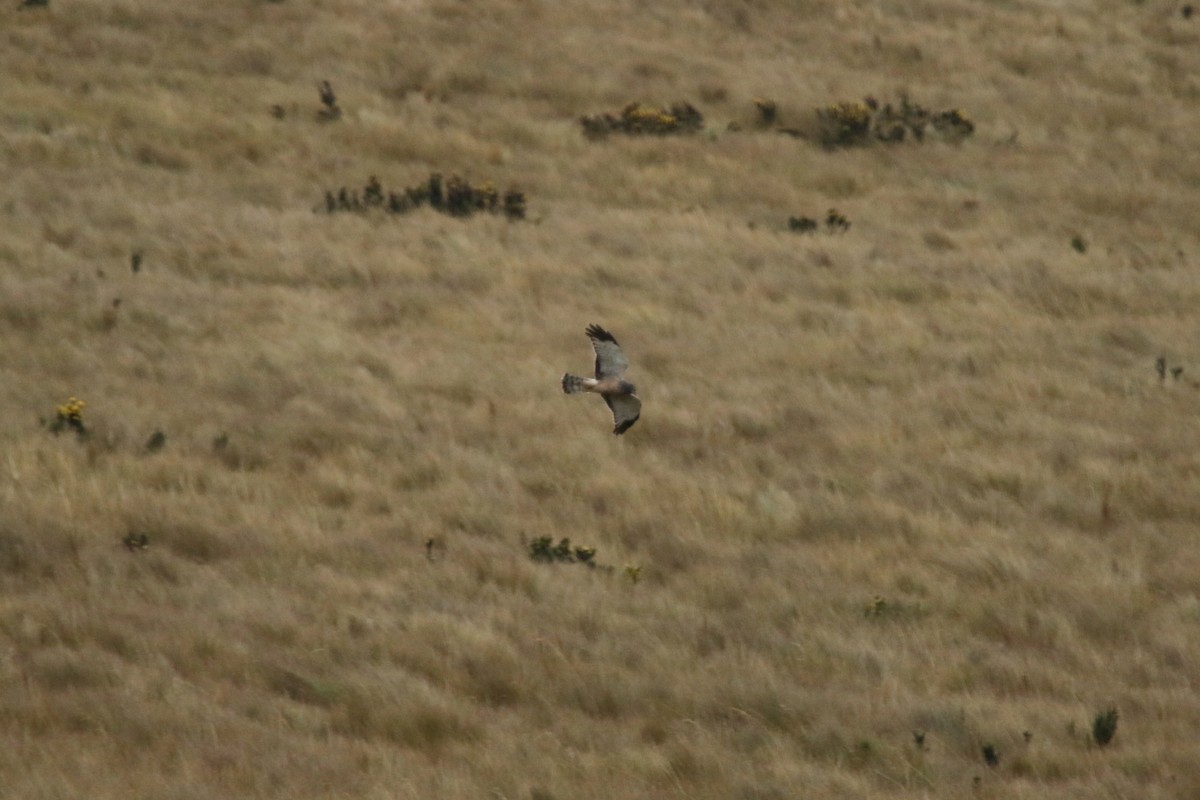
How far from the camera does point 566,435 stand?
11609mm

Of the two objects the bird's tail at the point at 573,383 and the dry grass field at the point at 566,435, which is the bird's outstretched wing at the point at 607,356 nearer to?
the bird's tail at the point at 573,383

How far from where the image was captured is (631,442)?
38.3 ft

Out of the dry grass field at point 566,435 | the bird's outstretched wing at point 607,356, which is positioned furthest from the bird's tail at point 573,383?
the dry grass field at point 566,435

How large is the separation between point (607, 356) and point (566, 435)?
108 inches

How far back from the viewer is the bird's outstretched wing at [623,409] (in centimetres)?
898

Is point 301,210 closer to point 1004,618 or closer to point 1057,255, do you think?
point 1057,255

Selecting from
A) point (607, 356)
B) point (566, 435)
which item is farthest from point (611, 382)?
point (566, 435)

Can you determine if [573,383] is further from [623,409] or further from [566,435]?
[566,435]

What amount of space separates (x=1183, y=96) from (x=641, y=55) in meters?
8.61

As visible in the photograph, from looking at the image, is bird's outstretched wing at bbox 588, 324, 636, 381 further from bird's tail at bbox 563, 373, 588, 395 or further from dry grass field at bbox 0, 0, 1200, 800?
dry grass field at bbox 0, 0, 1200, 800

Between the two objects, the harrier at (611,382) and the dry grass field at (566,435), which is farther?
the harrier at (611,382)

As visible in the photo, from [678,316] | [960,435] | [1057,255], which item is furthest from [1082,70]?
[960,435]

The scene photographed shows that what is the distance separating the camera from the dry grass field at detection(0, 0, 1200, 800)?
731 cm

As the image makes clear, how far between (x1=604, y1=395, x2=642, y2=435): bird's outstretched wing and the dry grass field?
0.89 meters
